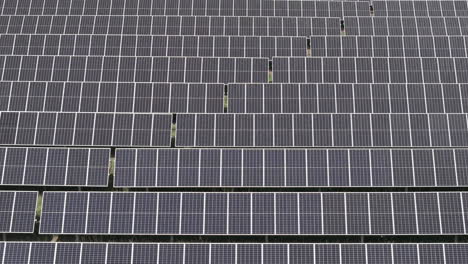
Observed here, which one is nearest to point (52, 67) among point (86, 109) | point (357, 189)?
point (86, 109)

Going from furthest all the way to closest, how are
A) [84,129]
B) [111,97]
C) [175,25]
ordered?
1. [175,25]
2. [111,97]
3. [84,129]

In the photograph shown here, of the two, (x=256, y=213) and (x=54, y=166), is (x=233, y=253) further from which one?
(x=54, y=166)

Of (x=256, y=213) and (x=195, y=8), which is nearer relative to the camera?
(x=256, y=213)

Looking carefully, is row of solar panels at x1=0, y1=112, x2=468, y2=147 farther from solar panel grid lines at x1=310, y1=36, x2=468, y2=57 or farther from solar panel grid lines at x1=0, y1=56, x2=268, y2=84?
solar panel grid lines at x1=310, y1=36, x2=468, y2=57

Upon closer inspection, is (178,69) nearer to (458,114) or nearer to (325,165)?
(325,165)

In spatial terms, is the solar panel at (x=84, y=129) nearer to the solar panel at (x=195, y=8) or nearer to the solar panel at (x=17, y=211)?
the solar panel at (x=17, y=211)

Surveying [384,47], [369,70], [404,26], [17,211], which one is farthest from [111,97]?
[404,26]

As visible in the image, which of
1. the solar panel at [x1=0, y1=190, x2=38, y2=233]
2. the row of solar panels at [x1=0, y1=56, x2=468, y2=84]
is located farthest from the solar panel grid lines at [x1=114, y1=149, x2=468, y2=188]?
the row of solar panels at [x1=0, y1=56, x2=468, y2=84]
